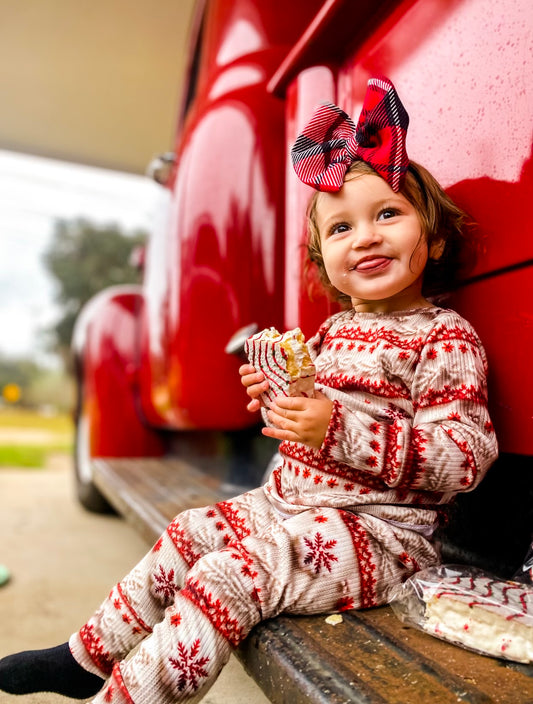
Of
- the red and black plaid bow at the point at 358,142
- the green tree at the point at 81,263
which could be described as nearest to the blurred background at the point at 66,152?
the green tree at the point at 81,263

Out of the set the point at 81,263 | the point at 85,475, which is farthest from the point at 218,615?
the point at 81,263

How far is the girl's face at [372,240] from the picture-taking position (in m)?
0.86

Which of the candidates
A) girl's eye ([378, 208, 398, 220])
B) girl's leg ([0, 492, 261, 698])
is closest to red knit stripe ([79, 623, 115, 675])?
girl's leg ([0, 492, 261, 698])

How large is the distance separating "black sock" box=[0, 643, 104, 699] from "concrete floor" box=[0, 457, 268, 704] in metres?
0.17

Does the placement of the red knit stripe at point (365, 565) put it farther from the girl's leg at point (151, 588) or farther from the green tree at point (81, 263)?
the green tree at point (81, 263)

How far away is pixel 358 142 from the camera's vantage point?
91 centimetres

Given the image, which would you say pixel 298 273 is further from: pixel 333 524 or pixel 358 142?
pixel 333 524

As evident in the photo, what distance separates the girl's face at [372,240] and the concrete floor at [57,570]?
0.68 metres

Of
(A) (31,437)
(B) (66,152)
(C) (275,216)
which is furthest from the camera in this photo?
(A) (31,437)

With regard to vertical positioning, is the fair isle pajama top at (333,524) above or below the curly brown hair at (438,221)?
below

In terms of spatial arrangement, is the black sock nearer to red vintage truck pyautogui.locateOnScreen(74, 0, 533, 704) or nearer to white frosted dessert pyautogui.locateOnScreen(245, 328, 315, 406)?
red vintage truck pyautogui.locateOnScreen(74, 0, 533, 704)

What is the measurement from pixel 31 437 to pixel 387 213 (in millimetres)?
5294

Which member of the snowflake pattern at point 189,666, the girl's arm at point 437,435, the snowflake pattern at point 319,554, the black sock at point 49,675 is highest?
the girl's arm at point 437,435

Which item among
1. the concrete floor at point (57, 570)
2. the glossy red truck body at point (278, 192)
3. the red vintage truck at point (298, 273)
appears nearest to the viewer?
the red vintage truck at point (298, 273)
